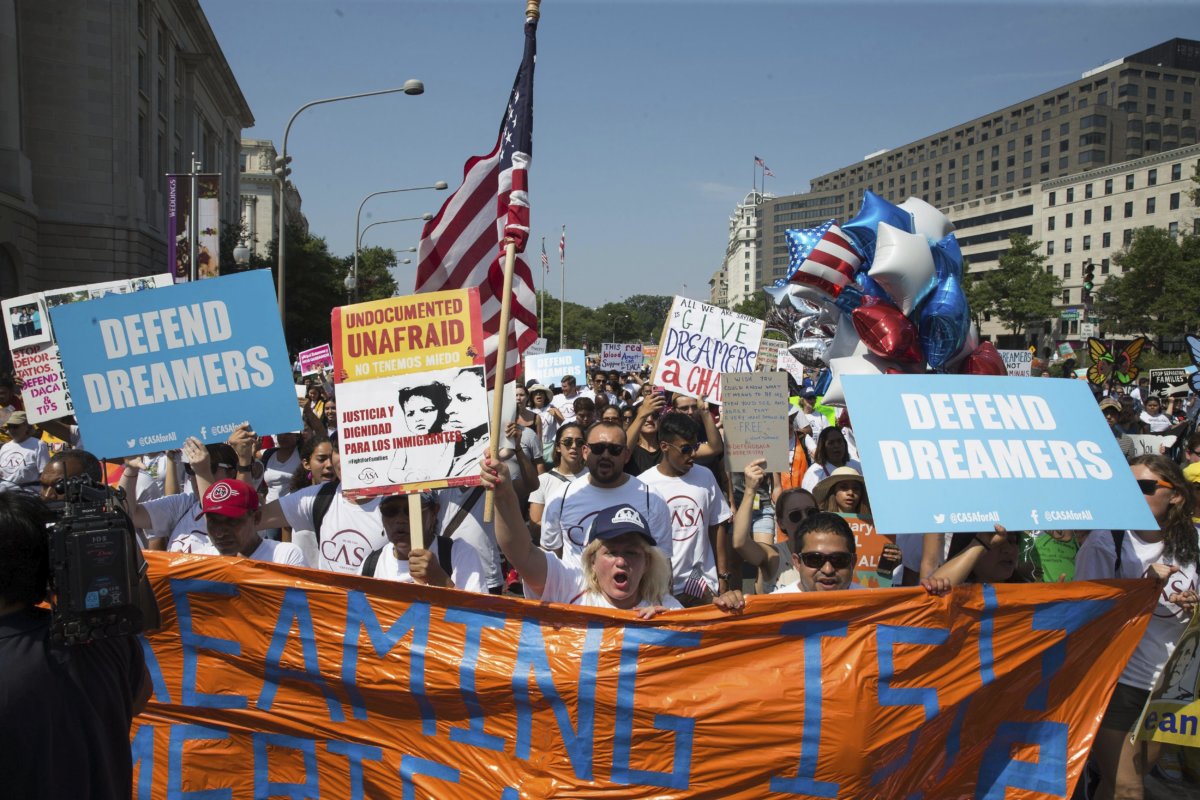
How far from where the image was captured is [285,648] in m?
3.64

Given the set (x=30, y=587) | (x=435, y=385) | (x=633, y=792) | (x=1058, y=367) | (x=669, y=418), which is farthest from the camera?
(x=1058, y=367)

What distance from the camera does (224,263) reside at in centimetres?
4134

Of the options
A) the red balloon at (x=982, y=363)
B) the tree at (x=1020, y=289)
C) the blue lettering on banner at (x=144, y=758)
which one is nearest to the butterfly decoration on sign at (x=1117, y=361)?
the red balloon at (x=982, y=363)

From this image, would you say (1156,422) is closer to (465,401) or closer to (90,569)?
(465,401)

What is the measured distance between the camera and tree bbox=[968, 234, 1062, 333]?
220 feet

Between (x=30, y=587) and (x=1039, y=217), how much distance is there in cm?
10537

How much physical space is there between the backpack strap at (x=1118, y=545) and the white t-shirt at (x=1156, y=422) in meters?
12.8

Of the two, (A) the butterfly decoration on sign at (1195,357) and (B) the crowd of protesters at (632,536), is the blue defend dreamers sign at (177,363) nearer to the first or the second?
(B) the crowd of protesters at (632,536)

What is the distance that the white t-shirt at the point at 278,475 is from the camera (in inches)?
274

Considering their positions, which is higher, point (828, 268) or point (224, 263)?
point (224, 263)

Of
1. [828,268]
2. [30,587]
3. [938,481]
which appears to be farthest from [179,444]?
[828,268]

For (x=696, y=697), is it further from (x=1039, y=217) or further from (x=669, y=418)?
(x=1039, y=217)

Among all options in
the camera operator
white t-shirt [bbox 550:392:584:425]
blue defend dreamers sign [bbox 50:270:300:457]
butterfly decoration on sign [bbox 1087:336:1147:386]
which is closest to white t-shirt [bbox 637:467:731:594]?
blue defend dreamers sign [bbox 50:270:300:457]

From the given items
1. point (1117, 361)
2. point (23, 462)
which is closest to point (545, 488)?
point (23, 462)
